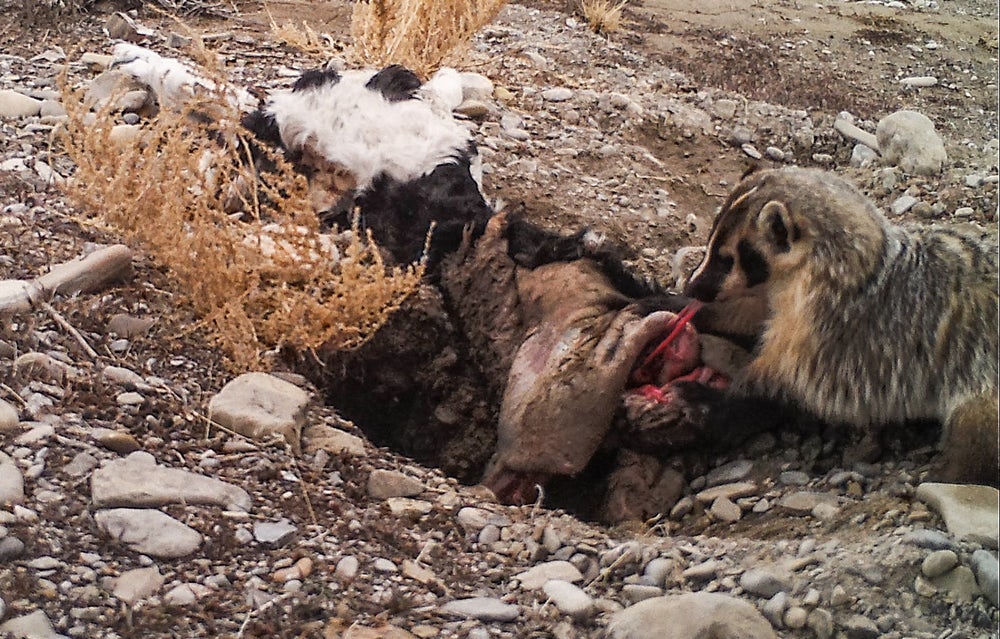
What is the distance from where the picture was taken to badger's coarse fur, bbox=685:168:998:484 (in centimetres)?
135

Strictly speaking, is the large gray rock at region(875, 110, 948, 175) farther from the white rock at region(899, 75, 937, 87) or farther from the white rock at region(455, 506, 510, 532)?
the white rock at region(455, 506, 510, 532)

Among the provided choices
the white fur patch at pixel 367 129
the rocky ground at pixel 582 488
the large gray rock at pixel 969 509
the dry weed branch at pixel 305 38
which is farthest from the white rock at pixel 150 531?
the dry weed branch at pixel 305 38

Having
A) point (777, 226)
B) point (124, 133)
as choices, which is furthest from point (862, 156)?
point (124, 133)

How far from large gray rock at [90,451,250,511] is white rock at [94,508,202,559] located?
2cm

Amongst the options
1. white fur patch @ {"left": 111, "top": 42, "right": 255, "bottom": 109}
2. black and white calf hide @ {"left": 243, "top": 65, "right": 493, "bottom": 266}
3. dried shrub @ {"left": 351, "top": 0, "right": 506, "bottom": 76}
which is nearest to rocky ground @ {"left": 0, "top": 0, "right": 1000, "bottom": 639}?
black and white calf hide @ {"left": 243, "top": 65, "right": 493, "bottom": 266}

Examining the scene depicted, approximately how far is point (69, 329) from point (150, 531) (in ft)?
1.57

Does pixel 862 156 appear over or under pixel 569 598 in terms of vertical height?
over

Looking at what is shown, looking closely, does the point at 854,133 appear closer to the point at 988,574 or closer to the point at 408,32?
the point at 988,574

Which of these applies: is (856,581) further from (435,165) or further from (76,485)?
(435,165)

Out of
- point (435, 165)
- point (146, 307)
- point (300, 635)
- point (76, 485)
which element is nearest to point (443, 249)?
point (435, 165)

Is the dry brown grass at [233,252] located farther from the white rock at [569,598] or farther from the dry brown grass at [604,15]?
the white rock at [569,598]

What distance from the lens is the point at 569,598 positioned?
1069 millimetres

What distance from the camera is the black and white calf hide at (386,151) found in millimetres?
1791

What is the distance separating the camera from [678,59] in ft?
4.90
